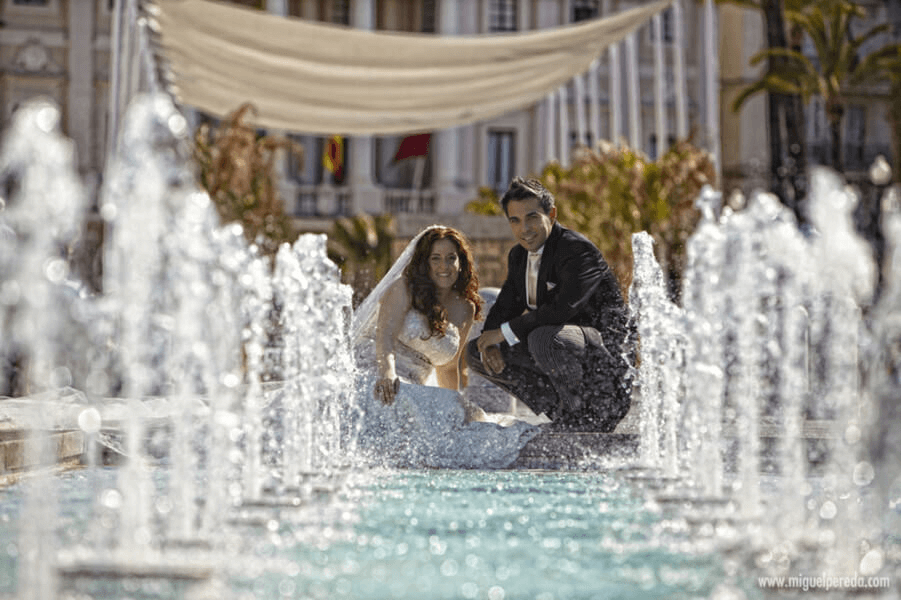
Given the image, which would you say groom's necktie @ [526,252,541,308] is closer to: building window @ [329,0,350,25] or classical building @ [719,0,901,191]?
classical building @ [719,0,901,191]

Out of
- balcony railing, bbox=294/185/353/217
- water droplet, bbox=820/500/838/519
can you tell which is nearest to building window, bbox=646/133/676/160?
balcony railing, bbox=294/185/353/217

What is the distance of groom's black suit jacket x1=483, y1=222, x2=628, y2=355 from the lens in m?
6.35

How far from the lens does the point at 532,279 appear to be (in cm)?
659

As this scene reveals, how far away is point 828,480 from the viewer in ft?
18.3

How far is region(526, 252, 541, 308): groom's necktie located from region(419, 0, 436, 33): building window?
2687 centimetres

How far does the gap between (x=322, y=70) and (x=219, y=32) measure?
1.26 metres

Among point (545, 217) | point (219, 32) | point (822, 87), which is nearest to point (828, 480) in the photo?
point (545, 217)

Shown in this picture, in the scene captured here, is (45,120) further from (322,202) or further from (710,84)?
(322,202)

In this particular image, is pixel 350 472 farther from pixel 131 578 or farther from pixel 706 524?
A: pixel 131 578

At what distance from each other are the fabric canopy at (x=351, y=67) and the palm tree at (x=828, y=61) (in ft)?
40.5

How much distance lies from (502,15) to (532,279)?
27716 millimetres

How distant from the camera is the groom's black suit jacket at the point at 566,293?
6.35 m

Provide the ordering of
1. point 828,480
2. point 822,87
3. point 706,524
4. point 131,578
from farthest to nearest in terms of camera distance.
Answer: point 822,87, point 828,480, point 706,524, point 131,578

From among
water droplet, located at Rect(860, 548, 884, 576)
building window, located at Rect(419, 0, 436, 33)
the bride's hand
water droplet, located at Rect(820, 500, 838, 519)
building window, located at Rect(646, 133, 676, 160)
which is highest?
building window, located at Rect(419, 0, 436, 33)
